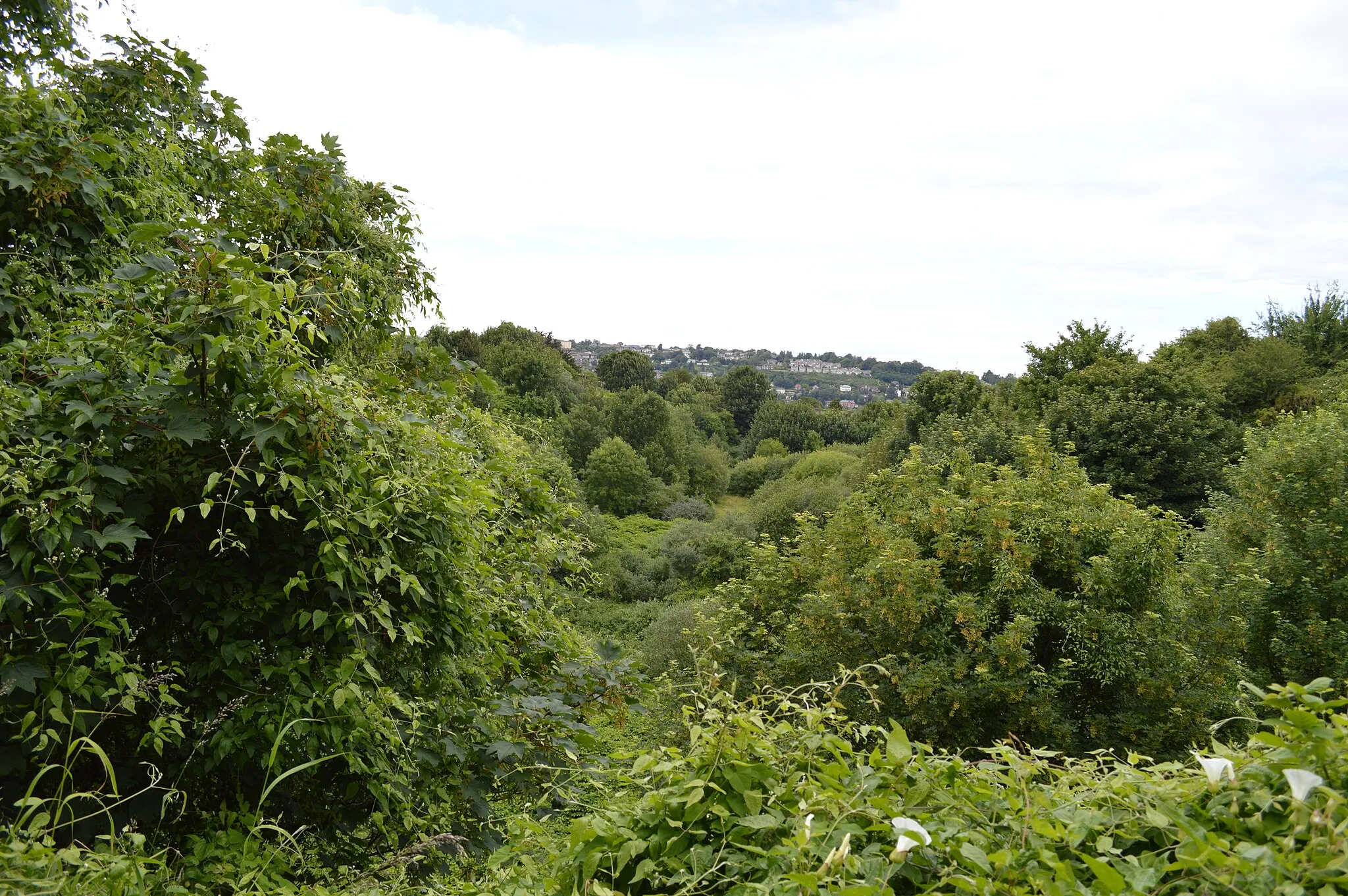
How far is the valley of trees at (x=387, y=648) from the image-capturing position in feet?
4.54

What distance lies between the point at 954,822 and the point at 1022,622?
23.3ft

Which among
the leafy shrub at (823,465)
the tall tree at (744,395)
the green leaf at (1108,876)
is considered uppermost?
the tall tree at (744,395)

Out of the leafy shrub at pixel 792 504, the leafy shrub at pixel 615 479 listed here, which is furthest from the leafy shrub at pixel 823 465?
the leafy shrub at pixel 615 479

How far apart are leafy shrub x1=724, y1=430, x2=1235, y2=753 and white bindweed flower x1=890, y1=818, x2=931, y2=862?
6466 millimetres

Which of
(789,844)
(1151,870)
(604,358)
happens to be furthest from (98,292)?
(604,358)

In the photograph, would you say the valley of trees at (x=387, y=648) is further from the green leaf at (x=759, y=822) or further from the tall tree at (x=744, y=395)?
the tall tree at (x=744, y=395)

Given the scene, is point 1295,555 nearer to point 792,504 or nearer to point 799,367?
point 792,504

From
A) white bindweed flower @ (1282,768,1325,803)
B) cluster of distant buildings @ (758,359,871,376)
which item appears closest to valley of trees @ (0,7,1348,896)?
white bindweed flower @ (1282,768,1325,803)

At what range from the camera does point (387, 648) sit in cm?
306

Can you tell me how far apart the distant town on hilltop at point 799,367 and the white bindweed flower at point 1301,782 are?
98370 mm

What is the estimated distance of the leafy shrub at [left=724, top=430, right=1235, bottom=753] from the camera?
7867 millimetres

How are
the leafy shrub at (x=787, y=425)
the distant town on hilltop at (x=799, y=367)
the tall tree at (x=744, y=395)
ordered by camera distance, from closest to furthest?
the leafy shrub at (x=787, y=425) < the tall tree at (x=744, y=395) < the distant town on hilltop at (x=799, y=367)

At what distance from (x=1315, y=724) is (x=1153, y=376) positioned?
21.8 m

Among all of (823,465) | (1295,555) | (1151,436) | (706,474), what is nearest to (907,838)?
(1295,555)
